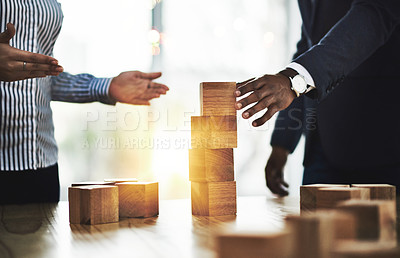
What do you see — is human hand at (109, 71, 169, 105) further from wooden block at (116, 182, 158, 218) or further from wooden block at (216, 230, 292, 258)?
wooden block at (216, 230, 292, 258)

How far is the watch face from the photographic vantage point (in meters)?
1.15

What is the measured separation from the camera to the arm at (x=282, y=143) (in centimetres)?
165

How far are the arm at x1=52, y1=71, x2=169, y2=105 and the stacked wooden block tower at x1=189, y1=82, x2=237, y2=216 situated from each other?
53 cm

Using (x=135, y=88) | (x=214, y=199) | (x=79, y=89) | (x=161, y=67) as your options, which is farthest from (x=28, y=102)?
(x=161, y=67)

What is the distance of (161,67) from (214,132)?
9.40 ft

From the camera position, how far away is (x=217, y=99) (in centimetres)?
111

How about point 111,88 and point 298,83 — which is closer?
point 298,83

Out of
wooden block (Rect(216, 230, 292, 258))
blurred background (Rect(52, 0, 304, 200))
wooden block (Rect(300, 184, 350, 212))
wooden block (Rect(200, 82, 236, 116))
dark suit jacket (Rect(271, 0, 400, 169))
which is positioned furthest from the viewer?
blurred background (Rect(52, 0, 304, 200))

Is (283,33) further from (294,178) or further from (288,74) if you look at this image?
(288,74)

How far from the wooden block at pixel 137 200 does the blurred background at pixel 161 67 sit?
2.77 meters

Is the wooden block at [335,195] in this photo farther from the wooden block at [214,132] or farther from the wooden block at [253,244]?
the wooden block at [253,244]

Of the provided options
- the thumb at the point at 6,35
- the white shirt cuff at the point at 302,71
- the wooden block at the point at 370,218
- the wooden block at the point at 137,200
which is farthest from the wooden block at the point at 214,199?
the thumb at the point at 6,35

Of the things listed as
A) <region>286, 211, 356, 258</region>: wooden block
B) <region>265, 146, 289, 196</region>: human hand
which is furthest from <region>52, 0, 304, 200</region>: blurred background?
<region>286, 211, 356, 258</region>: wooden block

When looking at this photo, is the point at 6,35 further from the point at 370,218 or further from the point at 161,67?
the point at 161,67
